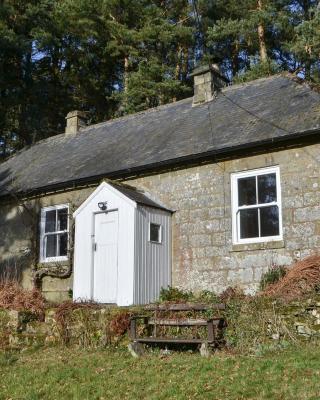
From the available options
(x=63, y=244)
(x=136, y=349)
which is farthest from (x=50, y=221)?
(x=136, y=349)

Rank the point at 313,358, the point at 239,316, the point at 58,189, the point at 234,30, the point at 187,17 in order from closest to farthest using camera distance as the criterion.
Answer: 1. the point at 313,358
2. the point at 239,316
3. the point at 58,189
4. the point at 234,30
5. the point at 187,17

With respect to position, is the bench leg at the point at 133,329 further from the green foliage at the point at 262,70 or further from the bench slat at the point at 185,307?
the green foliage at the point at 262,70

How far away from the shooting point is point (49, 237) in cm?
1647

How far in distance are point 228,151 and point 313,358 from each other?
20.3ft

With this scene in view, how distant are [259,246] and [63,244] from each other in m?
6.52

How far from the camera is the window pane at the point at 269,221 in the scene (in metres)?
12.1

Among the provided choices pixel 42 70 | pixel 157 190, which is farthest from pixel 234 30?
pixel 157 190

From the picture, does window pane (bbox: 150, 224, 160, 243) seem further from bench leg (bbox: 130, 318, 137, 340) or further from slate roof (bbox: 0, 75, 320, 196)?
bench leg (bbox: 130, 318, 137, 340)

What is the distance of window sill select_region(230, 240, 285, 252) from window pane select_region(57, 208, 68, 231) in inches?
229

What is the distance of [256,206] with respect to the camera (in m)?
12.4

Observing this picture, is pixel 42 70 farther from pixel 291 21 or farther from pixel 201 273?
pixel 201 273

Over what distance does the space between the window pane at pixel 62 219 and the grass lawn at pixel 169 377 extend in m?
6.87

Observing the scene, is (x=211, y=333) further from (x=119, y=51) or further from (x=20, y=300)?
(x=119, y=51)

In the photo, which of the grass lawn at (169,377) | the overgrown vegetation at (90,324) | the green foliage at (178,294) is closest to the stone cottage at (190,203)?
the green foliage at (178,294)
